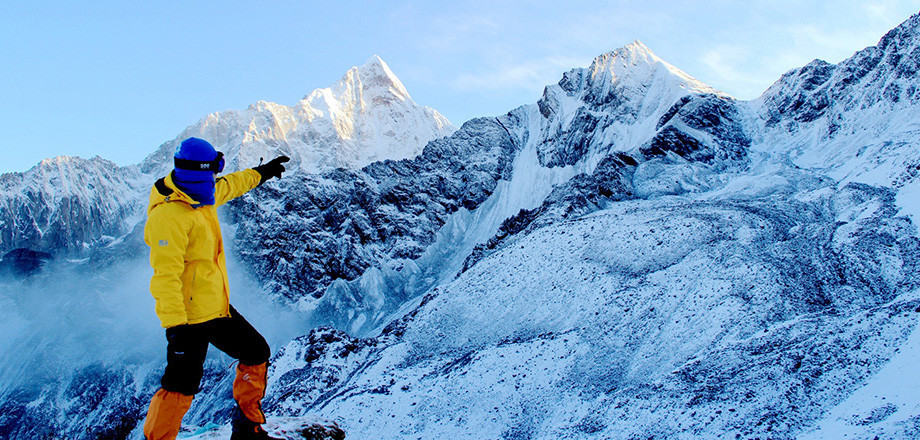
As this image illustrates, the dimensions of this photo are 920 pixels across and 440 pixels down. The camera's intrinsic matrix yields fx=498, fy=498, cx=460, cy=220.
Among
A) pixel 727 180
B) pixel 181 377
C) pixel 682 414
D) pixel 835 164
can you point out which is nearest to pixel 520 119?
pixel 727 180

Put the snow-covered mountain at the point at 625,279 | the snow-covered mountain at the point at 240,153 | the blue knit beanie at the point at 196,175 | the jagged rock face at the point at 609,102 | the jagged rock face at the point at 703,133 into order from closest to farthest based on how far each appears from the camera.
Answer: the blue knit beanie at the point at 196,175
the snow-covered mountain at the point at 625,279
the jagged rock face at the point at 703,133
the jagged rock face at the point at 609,102
the snow-covered mountain at the point at 240,153

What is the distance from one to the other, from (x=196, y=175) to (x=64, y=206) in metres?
160

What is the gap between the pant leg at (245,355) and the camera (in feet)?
20.8

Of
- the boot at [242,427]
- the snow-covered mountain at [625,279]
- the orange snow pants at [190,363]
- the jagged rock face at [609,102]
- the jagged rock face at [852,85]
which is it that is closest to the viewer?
the orange snow pants at [190,363]

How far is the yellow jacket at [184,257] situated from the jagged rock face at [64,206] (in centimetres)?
14860

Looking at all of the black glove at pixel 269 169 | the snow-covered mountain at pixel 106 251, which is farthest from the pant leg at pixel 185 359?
the snow-covered mountain at pixel 106 251

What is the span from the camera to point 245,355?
6641mm

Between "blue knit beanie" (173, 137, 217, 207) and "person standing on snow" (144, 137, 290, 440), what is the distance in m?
0.01

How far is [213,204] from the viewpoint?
6309 mm

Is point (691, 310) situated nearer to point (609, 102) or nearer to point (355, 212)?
point (609, 102)

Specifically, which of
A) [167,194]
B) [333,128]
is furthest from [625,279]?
[333,128]

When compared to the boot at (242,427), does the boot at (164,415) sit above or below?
above

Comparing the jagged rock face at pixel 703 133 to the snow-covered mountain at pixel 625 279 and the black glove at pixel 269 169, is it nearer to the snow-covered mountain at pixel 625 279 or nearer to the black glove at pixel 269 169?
the snow-covered mountain at pixel 625 279

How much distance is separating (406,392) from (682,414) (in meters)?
14.0
